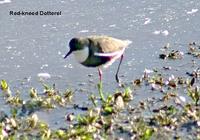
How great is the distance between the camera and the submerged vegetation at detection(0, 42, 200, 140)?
4.42 m

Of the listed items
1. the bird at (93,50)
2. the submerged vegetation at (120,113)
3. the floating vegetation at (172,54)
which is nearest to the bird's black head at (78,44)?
the bird at (93,50)

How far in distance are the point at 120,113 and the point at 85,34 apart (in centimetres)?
163

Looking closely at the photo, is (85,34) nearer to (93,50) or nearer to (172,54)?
(172,54)

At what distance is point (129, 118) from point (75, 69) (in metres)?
1.10

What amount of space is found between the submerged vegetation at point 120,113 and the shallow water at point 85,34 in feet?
0.42

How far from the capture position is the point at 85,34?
6.20 meters

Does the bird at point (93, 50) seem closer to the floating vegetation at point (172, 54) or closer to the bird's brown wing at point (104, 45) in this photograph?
the bird's brown wing at point (104, 45)

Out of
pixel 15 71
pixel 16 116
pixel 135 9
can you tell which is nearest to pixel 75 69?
pixel 15 71

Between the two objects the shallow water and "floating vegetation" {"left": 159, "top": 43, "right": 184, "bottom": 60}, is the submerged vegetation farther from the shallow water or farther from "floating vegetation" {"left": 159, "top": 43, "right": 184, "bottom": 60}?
"floating vegetation" {"left": 159, "top": 43, "right": 184, "bottom": 60}

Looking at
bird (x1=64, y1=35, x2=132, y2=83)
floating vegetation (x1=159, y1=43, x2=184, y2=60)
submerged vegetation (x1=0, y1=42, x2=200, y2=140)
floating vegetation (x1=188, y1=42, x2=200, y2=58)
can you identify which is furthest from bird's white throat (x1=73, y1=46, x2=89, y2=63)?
floating vegetation (x1=188, y1=42, x2=200, y2=58)

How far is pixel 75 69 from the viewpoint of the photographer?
220 inches

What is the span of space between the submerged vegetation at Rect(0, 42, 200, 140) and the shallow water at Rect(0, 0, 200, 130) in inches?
5.1

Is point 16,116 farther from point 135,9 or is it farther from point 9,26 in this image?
point 135,9

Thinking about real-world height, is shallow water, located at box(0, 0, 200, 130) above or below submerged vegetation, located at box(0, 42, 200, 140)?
above
